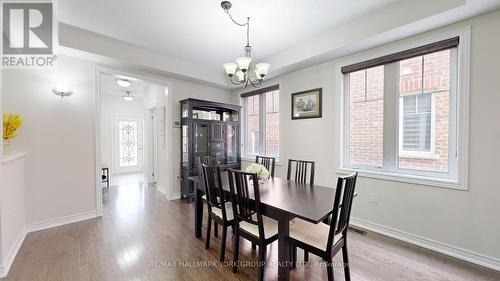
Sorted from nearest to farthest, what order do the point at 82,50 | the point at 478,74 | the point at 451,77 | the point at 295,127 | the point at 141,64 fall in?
the point at 478,74 → the point at 451,77 → the point at 82,50 → the point at 141,64 → the point at 295,127

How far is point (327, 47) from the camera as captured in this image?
9.40 feet

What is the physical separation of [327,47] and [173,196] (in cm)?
393

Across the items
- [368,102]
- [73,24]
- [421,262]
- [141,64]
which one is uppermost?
[73,24]

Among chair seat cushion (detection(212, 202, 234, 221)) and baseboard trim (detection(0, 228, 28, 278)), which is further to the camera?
chair seat cushion (detection(212, 202, 234, 221))

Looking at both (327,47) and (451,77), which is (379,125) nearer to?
(451,77)

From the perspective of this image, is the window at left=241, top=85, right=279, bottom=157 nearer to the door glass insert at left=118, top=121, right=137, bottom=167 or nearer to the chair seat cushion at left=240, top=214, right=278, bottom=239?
the chair seat cushion at left=240, top=214, right=278, bottom=239

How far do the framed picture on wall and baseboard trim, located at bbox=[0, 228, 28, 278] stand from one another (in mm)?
3989

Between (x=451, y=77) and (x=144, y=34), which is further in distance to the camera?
(x=144, y=34)

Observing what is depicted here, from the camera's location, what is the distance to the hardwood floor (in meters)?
1.87

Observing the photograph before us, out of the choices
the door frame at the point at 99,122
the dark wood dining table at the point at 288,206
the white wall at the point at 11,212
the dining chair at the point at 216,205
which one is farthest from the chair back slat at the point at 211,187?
the door frame at the point at 99,122

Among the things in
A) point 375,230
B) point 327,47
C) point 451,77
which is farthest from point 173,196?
point 451,77

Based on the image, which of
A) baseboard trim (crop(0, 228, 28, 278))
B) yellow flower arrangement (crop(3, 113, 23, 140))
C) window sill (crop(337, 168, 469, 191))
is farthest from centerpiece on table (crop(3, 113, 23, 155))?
window sill (crop(337, 168, 469, 191))

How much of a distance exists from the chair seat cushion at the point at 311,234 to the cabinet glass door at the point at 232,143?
9.52ft

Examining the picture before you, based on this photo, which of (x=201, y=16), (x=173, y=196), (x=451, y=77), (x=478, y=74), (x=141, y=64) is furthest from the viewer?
(x=173, y=196)
